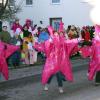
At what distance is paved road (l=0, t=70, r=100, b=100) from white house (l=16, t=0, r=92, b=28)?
21.7 meters

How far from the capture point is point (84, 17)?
3438 centimetres

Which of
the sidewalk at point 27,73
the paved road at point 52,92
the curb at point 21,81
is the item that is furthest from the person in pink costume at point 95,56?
the sidewalk at point 27,73

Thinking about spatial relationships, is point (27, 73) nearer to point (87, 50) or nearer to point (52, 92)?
point (87, 50)

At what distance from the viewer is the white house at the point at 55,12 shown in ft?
113

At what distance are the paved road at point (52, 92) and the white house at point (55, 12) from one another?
21.7 meters

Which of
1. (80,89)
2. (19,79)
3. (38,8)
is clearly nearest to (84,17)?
(38,8)

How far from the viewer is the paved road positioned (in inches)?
408

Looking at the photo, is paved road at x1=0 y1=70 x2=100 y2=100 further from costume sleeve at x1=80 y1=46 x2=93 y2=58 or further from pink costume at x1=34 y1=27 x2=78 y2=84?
costume sleeve at x1=80 y1=46 x2=93 y2=58

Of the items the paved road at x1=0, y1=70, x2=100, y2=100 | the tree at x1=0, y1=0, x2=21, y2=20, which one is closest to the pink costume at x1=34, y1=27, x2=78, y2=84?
the paved road at x1=0, y1=70, x2=100, y2=100

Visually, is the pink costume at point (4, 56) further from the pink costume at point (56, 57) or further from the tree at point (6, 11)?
the tree at point (6, 11)

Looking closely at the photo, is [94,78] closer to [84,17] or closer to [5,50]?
[5,50]

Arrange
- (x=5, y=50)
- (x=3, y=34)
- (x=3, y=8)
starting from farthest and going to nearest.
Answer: (x=3, y=8) < (x=3, y=34) < (x=5, y=50)

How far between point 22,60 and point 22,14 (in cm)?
1885

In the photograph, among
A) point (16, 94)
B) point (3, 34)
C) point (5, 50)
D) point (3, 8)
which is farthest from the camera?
point (3, 8)
